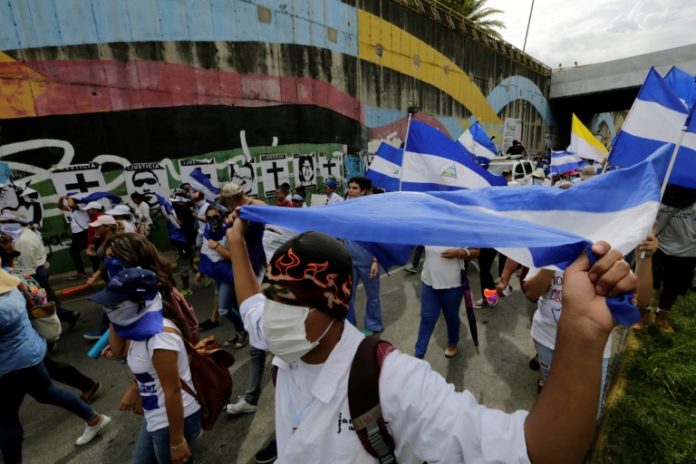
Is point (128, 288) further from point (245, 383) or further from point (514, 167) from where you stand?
point (514, 167)

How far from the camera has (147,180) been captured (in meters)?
8.53

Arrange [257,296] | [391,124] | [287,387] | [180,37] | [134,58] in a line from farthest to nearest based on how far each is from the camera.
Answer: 1. [391,124]
2. [180,37]
3. [134,58]
4. [257,296]
5. [287,387]

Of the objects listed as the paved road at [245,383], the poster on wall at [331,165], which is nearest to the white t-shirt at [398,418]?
the paved road at [245,383]

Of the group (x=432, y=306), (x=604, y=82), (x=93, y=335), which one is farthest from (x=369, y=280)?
(x=604, y=82)

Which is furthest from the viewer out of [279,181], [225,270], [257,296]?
[279,181]

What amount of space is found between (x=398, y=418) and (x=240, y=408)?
2.66 meters

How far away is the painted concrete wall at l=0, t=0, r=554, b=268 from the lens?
704cm

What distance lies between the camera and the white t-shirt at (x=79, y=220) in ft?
21.7

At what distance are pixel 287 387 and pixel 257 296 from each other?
22.1 inches

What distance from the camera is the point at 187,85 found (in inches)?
356

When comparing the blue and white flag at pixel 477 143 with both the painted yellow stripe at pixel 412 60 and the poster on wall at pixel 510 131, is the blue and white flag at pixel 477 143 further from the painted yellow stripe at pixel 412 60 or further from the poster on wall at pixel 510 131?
the poster on wall at pixel 510 131

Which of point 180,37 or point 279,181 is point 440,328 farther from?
point 180,37

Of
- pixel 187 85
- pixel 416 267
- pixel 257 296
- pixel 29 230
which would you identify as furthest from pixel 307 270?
pixel 187 85

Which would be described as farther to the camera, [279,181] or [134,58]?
[279,181]
